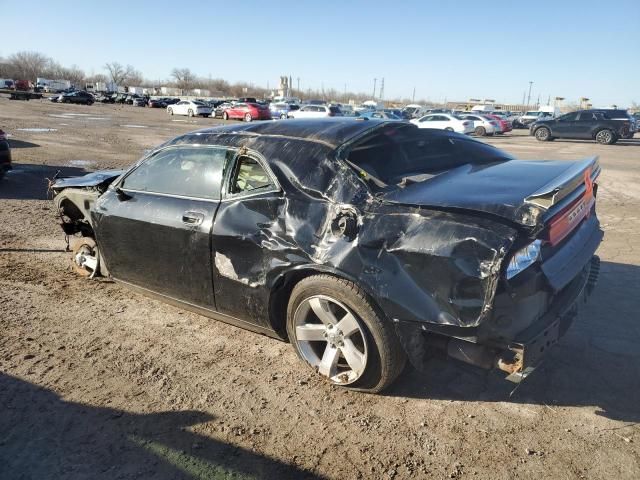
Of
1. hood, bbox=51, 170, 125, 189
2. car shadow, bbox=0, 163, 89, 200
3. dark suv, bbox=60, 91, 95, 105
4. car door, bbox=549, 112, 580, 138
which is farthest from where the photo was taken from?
dark suv, bbox=60, 91, 95, 105

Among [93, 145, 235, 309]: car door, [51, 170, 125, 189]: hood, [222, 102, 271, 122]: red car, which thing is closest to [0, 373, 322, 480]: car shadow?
[93, 145, 235, 309]: car door

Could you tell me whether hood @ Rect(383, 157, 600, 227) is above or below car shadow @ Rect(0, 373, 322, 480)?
above

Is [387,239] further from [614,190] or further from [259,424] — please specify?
[614,190]

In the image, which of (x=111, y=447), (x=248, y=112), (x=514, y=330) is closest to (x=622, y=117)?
(x=248, y=112)

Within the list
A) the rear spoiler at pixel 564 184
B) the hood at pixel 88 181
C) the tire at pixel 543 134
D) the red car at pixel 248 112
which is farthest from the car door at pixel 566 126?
the hood at pixel 88 181

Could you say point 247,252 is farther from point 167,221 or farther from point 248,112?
point 248,112

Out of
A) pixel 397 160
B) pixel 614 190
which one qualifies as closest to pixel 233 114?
pixel 614 190

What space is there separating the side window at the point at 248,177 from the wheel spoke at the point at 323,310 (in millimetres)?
875

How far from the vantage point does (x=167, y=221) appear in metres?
3.72

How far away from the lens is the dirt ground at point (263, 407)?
250 cm

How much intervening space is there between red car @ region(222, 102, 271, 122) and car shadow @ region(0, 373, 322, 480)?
35717mm

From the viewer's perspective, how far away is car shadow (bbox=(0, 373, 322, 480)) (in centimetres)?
245

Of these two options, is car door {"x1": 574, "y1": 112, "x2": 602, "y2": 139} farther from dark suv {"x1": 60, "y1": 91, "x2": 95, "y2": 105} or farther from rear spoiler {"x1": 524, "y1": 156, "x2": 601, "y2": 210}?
dark suv {"x1": 60, "y1": 91, "x2": 95, "y2": 105}

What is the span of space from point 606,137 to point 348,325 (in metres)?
26.3
